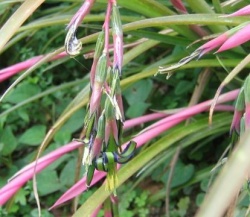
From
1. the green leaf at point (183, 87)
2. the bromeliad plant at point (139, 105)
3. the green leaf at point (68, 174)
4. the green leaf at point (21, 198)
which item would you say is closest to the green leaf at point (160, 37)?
the bromeliad plant at point (139, 105)

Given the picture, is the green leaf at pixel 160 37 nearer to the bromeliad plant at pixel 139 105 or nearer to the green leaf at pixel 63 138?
the bromeliad plant at pixel 139 105

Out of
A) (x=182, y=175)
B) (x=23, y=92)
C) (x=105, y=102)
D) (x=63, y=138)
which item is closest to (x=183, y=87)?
(x=182, y=175)

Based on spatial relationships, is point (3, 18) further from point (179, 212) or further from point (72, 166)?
point (179, 212)

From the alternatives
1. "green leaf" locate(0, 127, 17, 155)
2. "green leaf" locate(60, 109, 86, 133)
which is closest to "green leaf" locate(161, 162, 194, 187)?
"green leaf" locate(60, 109, 86, 133)

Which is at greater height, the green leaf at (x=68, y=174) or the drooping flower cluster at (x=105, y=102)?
the drooping flower cluster at (x=105, y=102)

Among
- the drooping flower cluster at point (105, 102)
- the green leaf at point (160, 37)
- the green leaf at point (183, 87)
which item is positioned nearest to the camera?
the drooping flower cluster at point (105, 102)

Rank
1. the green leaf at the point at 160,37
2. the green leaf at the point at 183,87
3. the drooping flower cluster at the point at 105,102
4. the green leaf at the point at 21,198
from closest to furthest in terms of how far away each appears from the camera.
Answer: the drooping flower cluster at the point at 105,102, the green leaf at the point at 160,37, the green leaf at the point at 21,198, the green leaf at the point at 183,87

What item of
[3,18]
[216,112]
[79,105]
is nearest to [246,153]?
[79,105]
